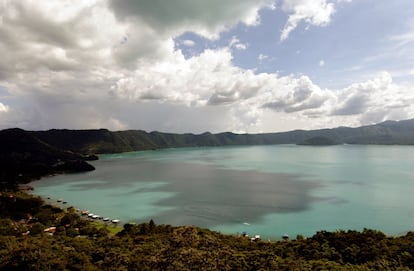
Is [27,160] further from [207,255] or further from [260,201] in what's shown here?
[207,255]

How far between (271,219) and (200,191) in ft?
113

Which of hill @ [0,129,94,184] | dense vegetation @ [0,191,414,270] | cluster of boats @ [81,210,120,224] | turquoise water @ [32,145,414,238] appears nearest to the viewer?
dense vegetation @ [0,191,414,270]

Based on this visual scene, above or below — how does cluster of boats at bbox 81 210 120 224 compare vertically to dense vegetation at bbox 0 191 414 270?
below

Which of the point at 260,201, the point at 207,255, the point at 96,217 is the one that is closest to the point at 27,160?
the point at 96,217

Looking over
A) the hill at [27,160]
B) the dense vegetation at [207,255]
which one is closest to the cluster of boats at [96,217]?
the dense vegetation at [207,255]

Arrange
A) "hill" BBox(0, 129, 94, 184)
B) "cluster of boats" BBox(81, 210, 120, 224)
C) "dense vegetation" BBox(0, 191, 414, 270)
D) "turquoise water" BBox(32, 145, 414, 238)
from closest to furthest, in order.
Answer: "dense vegetation" BBox(0, 191, 414, 270)
"turquoise water" BBox(32, 145, 414, 238)
"cluster of boats" BBox(81, 210, 120, 224)
"hill" BBox(0, 129, 94, 184)

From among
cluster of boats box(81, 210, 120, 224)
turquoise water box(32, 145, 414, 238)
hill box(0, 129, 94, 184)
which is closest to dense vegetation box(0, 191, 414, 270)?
turquoise water box(32, 145, 414, 238)

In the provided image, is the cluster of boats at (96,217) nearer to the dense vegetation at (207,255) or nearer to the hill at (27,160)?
the dense vegetation at (207,255)

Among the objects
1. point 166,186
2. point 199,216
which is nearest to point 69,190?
point 166,186

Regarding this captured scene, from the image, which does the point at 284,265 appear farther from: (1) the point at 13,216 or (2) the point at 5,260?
(1) the point at 13,216

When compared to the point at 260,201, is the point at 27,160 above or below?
above

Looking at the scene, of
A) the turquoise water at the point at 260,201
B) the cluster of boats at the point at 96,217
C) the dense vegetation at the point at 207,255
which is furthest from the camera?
the cluster of boats at the point at 96,217

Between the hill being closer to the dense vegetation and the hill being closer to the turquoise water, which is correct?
the turquoise water

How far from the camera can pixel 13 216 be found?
53.4 m
